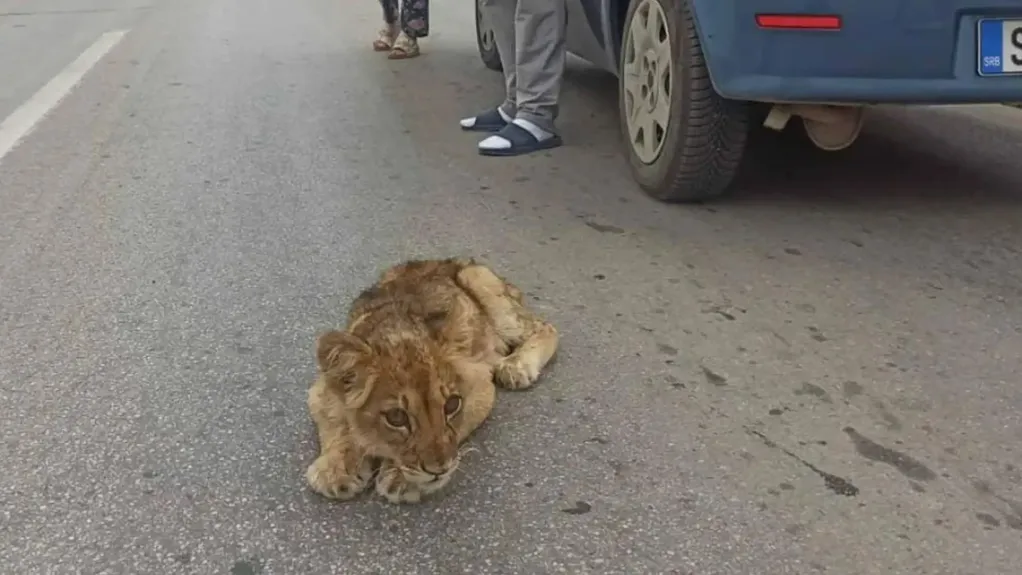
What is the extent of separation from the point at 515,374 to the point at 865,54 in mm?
1579

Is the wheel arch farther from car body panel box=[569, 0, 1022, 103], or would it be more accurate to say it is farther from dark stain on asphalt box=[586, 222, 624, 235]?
dark stain on asphalt box=[586, 222, 624, 235]

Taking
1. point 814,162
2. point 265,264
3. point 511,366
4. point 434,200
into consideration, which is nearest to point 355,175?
point 434,200

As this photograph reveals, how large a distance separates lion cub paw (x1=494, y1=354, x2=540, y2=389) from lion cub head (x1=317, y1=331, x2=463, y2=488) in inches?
19.2

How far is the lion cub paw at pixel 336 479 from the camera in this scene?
2186 mm

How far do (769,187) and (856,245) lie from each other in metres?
0.76

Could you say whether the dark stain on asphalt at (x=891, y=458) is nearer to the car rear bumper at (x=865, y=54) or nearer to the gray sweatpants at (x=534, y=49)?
the car rear bumper at (x=865, y=54)

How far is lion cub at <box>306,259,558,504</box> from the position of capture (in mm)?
2082

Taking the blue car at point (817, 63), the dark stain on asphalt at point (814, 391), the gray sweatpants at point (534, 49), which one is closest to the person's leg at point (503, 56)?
the gray sweatpants at point (534, 49)

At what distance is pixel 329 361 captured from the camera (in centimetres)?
214

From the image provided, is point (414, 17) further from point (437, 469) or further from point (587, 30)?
point (437, 469)

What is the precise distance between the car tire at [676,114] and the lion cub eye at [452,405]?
1.91 metres

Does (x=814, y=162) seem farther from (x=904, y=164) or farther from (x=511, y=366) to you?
(x=511, y=366)

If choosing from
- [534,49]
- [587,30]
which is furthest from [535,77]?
[587,30]

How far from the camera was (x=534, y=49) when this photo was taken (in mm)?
4895
